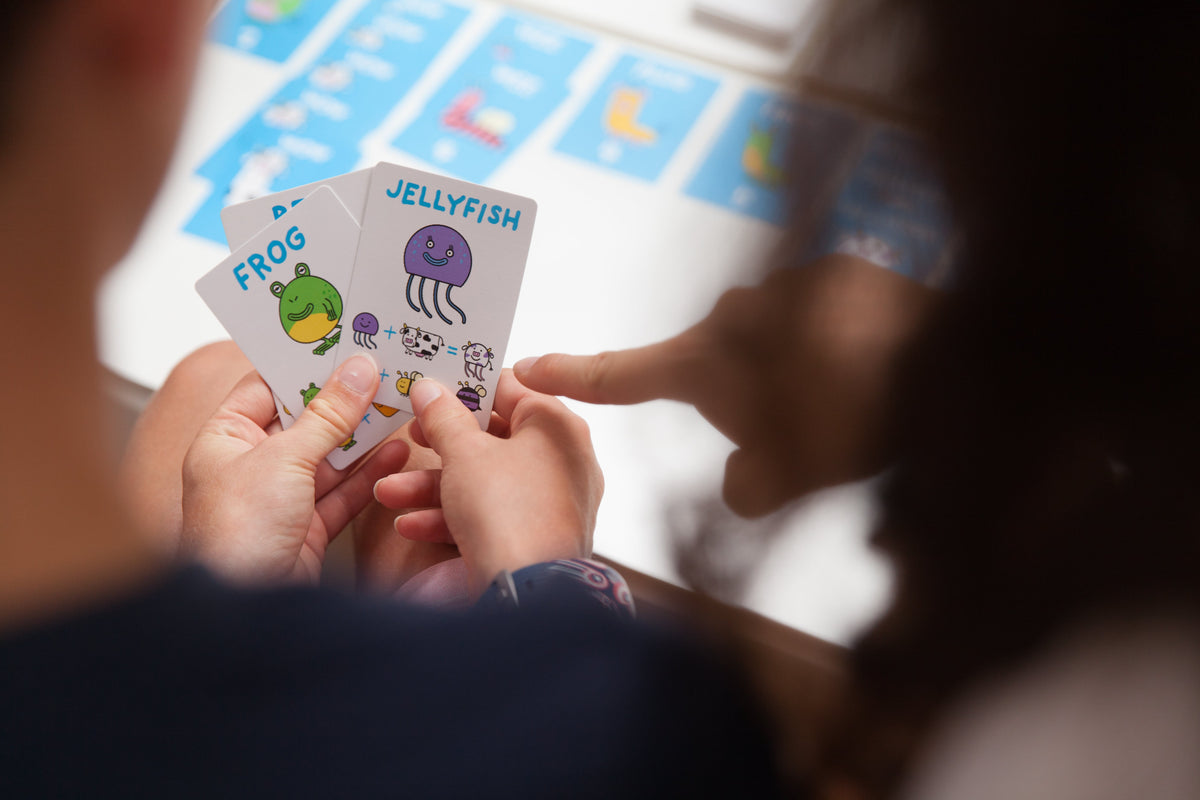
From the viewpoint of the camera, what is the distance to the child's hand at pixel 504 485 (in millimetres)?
791

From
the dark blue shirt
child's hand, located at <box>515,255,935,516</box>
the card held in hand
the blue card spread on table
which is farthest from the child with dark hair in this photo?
the blue card spread on table

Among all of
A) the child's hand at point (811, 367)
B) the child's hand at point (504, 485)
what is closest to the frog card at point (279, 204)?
the child's hand at point (504, 485)

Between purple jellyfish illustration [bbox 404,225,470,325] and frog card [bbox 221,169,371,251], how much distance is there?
0.07 metres

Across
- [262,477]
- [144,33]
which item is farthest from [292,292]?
[144,33]

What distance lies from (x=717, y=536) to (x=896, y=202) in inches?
10.6

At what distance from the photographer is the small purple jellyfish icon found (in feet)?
3.07

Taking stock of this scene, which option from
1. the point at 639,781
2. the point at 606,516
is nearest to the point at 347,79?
the point at 606,516

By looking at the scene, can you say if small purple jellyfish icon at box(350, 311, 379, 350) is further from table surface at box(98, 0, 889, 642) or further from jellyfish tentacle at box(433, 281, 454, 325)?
table surface at box(98, 0, 889, 642)

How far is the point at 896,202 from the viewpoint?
409 millimetres

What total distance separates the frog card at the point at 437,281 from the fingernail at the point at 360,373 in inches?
0.7

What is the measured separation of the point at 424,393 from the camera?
3.03ft

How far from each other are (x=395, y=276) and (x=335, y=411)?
163 mm

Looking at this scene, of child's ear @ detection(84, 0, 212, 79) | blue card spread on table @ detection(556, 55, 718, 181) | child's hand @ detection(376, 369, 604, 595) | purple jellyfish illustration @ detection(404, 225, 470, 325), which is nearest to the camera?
child's ear @ detection(84, 0, 212, 79)

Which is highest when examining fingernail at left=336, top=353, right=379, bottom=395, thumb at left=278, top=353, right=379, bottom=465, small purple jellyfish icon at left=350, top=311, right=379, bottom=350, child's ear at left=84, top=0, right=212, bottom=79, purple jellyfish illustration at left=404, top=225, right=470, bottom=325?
child's ear at left=84, top=0, right=212, bottom=79
